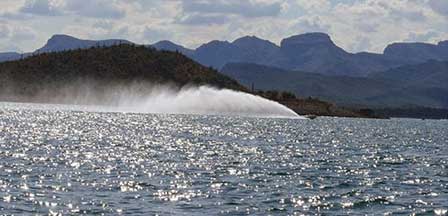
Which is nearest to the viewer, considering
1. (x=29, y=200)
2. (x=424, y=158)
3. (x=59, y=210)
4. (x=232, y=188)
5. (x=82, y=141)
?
(x=59, y=210)

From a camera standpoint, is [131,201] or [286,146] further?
[286,146]

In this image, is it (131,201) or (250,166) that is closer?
(131,201)

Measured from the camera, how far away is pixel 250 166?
62.8 metres

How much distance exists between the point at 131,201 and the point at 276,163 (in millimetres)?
27772

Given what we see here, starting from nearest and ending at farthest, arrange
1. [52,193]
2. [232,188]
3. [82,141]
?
[52,193]
[232,188]
[82,141]

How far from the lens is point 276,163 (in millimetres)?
67250

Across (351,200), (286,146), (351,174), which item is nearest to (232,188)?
(351,200)

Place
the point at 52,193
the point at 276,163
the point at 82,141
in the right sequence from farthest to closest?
the point at 82,141 → the point at 276,163 → the point at 52,193

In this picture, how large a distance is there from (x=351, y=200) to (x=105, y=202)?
14.3 metres

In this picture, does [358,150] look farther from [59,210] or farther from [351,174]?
[59,210]

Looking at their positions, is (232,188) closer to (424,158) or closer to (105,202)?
(105,202)

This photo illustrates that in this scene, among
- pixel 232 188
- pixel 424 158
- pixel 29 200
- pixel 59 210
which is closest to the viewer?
pixel 59 210

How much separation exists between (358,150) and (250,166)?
109 ft

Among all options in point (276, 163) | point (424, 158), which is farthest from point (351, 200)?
point (424, 158)
